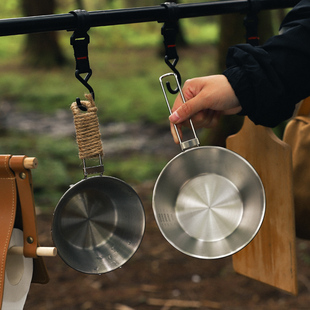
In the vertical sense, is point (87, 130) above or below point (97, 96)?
above

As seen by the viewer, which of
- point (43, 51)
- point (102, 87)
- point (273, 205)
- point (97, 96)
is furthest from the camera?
point (43, 51)

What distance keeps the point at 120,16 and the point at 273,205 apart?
682 mm

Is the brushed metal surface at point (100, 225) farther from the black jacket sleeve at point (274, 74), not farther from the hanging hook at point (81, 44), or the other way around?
the black jacket sleeve at point (274, 74)

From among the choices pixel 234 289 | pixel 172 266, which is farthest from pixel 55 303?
pixel 234 289

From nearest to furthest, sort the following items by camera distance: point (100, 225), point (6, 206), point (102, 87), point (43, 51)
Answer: point (6, 206) < point (100, 225) < point (102, 87) < point (43, 51)

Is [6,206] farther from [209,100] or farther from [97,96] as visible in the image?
[97,96]

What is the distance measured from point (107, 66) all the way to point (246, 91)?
15.4ft

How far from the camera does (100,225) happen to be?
1.19 m

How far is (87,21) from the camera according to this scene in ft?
3.58

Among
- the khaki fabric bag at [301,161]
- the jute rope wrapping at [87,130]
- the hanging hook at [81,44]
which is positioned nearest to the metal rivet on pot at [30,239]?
the jute rope wrapping at [87,130]

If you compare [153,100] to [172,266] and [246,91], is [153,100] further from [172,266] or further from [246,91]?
[246,91]

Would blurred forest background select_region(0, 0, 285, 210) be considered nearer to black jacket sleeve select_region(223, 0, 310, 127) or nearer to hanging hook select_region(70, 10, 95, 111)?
black jacket sleeve select_region(223, 0, 310, 127)

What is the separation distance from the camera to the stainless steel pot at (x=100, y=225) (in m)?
1.12

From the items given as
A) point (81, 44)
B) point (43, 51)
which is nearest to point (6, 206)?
point (81, 44)
